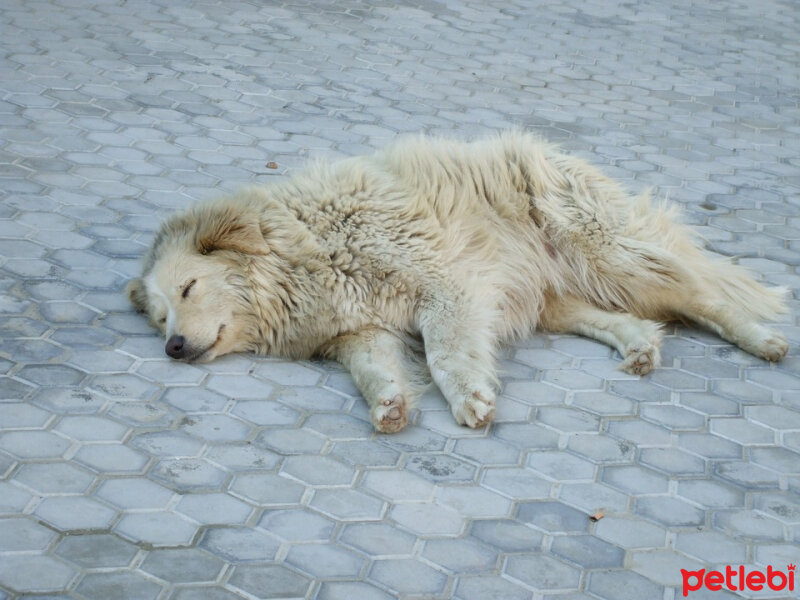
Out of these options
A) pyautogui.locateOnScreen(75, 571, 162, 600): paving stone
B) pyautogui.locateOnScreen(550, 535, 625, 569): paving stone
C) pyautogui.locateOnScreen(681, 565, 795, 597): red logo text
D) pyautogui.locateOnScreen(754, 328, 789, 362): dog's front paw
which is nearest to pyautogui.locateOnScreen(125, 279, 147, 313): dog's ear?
pyautogui.locateOnScreen(75, 571, 162, 600): paving stone

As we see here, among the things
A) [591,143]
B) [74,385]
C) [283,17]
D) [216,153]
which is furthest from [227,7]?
[74,385]

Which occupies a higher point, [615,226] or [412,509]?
[615,226]

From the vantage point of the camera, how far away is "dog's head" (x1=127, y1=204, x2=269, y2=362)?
5738 mm

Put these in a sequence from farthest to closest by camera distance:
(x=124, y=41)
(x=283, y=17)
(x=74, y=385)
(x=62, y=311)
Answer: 1. (x=283, y=17)
2. (x=124, y=41)
3. (x=62, y=311)
4. (x=74, y=385)

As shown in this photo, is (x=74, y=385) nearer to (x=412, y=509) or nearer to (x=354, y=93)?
(x=412, y=509)

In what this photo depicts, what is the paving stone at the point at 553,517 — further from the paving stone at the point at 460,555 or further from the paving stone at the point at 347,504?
the paving stone at the point at 347,504

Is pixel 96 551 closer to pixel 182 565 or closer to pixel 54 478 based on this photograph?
pixel 182 565

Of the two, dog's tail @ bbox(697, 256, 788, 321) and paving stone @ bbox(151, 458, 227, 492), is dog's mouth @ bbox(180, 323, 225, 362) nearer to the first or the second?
paving stone @ bbox(151, 458, 227, 492)

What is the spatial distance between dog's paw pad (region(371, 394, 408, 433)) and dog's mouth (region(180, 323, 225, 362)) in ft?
3.44

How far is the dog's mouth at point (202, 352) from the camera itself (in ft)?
18.7

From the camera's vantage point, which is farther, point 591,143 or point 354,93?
point 354,93

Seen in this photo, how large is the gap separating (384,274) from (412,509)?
1.66m

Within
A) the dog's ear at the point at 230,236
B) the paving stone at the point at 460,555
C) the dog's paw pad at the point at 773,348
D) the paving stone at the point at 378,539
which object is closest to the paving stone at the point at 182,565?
the paving stone at the point at 378,539

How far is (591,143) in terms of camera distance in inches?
360
